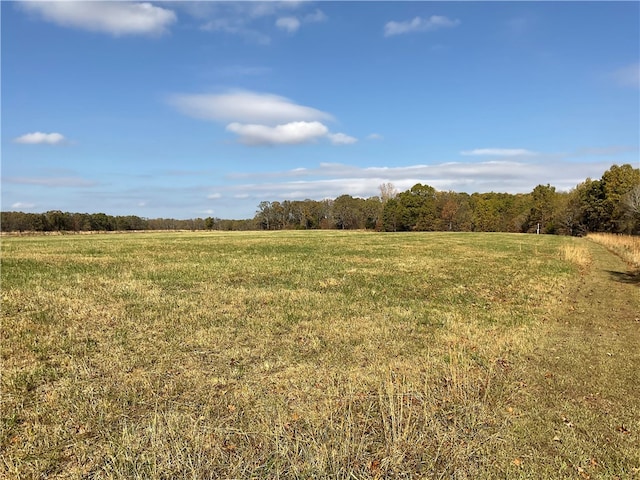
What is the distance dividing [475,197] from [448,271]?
118m

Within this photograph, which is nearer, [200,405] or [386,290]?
[200,405]

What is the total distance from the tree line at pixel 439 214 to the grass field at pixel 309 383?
5515 cm

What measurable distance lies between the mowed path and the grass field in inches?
1.1

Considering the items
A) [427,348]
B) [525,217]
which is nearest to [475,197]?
[525,217]

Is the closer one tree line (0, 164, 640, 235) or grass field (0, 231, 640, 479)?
grass field (0, 231, 640, 479)

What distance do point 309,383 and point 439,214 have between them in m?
108

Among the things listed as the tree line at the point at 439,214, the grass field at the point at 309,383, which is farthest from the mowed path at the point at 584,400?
the tree line at the point at 439,214

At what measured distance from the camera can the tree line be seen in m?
68.6

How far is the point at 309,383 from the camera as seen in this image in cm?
661

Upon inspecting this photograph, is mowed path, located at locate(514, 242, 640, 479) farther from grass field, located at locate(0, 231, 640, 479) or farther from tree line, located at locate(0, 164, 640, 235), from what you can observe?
tree line, located at locate(0, 164, 640, 235)

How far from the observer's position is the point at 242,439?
4.90 m

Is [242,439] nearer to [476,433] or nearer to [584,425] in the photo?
[476,433]

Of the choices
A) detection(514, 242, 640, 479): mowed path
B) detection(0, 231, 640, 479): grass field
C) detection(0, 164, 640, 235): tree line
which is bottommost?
detection(514, 242, 640, 479): mowed path

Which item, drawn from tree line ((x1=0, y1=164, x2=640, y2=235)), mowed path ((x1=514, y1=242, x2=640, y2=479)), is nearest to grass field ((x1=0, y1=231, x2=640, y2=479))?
mowed path ((x1=514, y1=242, x2=640, y2=479))
